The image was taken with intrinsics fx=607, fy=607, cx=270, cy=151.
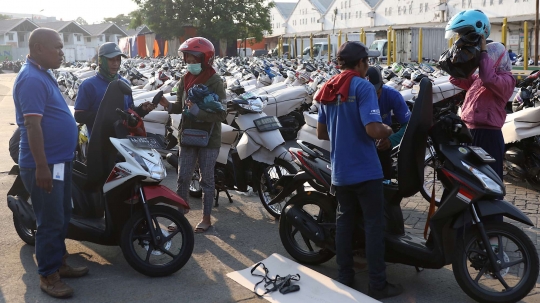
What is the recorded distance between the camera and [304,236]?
4.47 m

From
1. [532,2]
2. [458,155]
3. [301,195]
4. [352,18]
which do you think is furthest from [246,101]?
[352,18]

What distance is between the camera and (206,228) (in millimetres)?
5508

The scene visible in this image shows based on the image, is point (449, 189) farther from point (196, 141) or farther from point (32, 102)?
point (32, 102)

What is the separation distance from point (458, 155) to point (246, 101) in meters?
2.94

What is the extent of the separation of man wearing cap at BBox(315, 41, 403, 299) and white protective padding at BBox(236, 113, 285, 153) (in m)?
2.05

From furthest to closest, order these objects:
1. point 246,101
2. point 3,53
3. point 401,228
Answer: point 3,53, point 246,101, point 401,228

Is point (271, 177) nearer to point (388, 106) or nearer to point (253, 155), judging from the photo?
point (253, 155)

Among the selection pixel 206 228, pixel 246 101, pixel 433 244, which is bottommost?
pixel 206 228

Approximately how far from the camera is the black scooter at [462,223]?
3607 millimetres

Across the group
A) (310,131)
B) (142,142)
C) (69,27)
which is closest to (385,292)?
(142,142)

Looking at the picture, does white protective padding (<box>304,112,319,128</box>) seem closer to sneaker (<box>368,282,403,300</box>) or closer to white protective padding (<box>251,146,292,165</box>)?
white protective padding (<box>251,146,292,165</box>)

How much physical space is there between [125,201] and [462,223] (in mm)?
2363

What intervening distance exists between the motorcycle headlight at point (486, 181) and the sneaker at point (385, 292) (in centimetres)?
88

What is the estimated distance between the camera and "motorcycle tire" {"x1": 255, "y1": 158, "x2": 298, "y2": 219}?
588 centimetres
